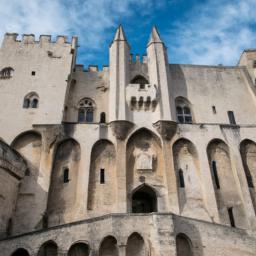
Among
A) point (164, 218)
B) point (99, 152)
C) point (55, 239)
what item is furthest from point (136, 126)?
point (55, 239)

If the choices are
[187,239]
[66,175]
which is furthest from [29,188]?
[187,239]

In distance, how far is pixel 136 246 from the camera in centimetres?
1395

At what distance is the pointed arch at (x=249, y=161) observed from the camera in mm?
19969

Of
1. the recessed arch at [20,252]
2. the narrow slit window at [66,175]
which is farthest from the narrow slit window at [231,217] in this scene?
the recessed arch at [20,252]

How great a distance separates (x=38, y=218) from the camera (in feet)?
54.6

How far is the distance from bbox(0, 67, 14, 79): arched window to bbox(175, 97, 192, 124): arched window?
45.4 ft

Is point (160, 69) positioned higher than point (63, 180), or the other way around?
point (160, 69)

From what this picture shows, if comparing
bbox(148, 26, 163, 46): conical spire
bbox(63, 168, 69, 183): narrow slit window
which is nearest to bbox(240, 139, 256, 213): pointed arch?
bbox(148, 26, 163, 46): conical spire

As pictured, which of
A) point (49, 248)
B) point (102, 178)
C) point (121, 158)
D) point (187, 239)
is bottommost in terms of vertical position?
point (49, 248)

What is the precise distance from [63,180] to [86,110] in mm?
6814

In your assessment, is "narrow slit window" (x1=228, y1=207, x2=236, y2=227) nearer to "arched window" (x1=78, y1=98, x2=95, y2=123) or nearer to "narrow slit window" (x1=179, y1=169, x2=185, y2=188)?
"narrow slit window" (x1=179, y1=169, x2=185, y2=188)

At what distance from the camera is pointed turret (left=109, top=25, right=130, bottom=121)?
2075 cm

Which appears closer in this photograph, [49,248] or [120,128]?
[49,248]

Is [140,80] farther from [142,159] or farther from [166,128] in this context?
[142,159]
